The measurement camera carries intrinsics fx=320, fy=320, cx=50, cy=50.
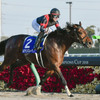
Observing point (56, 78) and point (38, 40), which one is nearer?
point (38, 40)

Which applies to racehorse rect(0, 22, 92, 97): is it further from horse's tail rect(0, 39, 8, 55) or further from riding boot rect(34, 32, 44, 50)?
horse's tail rect(0, 39, 8, 55)

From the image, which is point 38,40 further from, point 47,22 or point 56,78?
point 56,78

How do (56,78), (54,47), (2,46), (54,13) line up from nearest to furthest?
(54,47), (54,13), (2,46), (56,78)

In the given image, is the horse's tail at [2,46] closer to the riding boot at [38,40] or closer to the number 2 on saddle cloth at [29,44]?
the number 2 on saddle cloth at [29,44]

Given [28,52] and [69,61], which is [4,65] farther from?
[69,61]

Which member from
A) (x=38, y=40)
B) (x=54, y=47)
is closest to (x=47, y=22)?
(x=38, y=40)

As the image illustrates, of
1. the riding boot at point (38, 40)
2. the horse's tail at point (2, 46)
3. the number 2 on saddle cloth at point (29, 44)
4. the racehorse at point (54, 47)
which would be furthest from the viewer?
the horse's tail at point (2, 46)

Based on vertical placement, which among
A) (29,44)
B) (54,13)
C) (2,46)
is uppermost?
(54,13)

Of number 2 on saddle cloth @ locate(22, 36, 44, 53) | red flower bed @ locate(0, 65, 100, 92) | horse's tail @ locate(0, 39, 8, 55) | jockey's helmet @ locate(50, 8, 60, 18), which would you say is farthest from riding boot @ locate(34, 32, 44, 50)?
red flower bed @ locate(0, 65, 100, 92)

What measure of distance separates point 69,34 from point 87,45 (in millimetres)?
443

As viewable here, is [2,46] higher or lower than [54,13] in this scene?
lower

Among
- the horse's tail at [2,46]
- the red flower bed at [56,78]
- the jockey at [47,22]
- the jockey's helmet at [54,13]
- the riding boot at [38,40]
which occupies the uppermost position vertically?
the jockey's helmet at [54,13]

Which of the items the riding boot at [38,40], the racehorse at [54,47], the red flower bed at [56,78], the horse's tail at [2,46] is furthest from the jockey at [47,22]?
the red flower bed at [56,78]

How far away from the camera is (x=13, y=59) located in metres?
6.75
